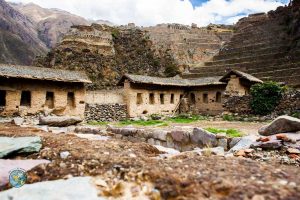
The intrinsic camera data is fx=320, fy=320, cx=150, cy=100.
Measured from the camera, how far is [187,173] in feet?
15.3

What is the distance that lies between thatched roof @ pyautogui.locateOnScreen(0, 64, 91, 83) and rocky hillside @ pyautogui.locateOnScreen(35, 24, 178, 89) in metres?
18.7

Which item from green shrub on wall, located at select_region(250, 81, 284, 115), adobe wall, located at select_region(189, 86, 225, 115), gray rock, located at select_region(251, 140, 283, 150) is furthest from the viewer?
adobe wall, located at select_region(189, 86, 225, 115)

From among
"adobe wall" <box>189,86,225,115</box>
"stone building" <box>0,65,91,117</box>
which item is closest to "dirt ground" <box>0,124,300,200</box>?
"stone building" <box>0,65,91,117</box>

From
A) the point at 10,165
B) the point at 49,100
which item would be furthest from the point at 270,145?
the point at 49,100

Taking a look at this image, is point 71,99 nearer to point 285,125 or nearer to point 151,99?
point 151,99

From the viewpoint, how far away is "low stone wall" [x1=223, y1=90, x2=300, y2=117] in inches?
811

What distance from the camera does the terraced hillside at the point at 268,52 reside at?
32722mm

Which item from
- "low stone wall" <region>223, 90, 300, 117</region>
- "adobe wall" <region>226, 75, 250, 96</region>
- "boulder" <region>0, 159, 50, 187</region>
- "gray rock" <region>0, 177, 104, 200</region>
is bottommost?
"gray rock" <region>0, 177, 104, 200</region>

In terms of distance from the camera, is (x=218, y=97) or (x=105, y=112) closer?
(x=105, y=112)

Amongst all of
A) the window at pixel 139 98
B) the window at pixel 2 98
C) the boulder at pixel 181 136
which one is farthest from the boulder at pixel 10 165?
the window at pixel 139 98

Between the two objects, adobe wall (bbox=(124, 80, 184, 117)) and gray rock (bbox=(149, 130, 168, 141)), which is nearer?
gray rock (bbox=(149, 130, 168, 141))

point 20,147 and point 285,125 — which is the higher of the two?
point 285,125

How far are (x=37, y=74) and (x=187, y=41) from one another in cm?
4090

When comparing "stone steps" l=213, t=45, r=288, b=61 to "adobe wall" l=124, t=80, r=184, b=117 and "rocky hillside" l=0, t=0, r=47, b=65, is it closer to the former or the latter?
"adobe wall" l=124, t=80, r=184, b=117
